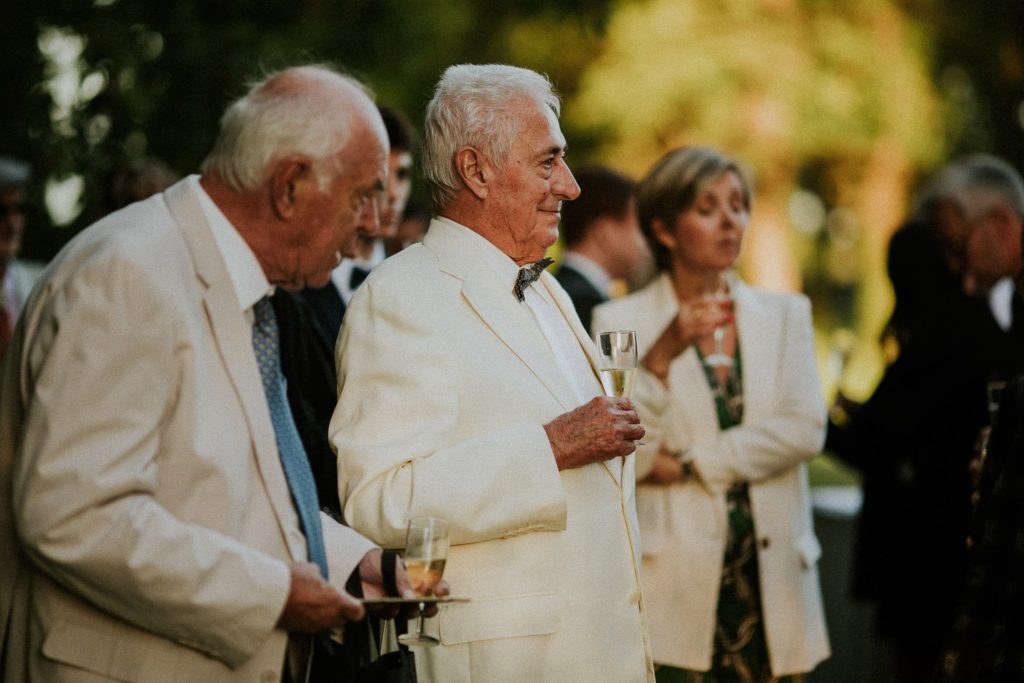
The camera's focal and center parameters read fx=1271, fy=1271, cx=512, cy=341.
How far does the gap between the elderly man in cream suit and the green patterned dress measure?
1455 millimetres

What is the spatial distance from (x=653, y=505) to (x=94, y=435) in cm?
297

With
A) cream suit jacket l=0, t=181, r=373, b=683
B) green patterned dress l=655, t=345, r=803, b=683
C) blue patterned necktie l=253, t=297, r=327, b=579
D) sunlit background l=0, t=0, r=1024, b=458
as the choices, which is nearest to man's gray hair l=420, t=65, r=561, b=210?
blue patterned necktie l=253, t=297, r=327, b=579

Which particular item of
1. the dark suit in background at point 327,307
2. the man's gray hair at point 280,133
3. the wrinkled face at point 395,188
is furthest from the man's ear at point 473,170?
the wrinkled face at point 395,188

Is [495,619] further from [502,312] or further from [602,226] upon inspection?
[602,226]

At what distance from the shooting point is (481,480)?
3.36 meters

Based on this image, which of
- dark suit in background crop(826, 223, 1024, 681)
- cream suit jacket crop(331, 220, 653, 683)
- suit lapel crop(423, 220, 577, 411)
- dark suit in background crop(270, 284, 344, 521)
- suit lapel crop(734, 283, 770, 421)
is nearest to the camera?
cream suit jacket crop(331, 220, 653, 683)

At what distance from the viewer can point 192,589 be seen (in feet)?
8.54

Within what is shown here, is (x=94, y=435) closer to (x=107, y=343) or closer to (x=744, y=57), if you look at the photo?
(x=107, y=343)

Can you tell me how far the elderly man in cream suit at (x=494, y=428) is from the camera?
3.37 m

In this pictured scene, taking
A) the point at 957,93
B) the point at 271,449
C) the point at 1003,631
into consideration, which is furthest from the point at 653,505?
the point at 957,93

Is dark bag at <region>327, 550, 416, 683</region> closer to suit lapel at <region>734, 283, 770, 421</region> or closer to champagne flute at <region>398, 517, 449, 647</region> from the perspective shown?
champagne flute at <region>398, 517, 449, 647</region>

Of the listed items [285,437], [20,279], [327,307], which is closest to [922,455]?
[327,307]

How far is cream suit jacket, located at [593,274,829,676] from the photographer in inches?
194

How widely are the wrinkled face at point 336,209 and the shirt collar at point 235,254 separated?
101 millimetres
